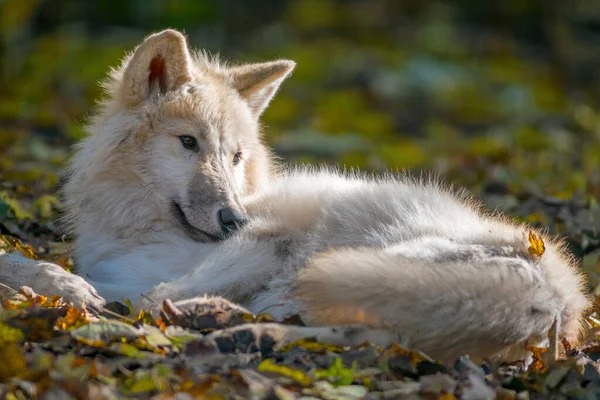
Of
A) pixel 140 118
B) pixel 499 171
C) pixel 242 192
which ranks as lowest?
pixel 499 171

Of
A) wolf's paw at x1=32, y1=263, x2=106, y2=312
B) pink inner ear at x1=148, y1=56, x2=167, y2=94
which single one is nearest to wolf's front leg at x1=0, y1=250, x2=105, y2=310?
wolf's paw at x1=32, y1=263, x2=106, y2=312

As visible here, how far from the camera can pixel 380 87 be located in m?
13.6

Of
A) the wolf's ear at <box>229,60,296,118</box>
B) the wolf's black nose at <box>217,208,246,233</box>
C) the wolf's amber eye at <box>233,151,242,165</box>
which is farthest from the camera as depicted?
the wolf's ear at <box>229,60,296,118</box>

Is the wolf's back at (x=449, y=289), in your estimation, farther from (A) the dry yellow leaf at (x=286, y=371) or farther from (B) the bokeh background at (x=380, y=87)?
(B) the bokeh background at (x=380, y=87)

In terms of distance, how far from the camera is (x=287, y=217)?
4.74m

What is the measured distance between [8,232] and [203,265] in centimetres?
167

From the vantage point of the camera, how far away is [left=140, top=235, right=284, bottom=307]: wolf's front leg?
4.29 meters

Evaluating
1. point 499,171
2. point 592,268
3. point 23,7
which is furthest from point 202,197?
point 23,7

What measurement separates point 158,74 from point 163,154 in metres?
0.48

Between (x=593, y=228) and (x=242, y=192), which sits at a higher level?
(x=242, y=192)

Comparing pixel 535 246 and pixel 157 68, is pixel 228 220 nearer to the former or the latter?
pixel 157 68

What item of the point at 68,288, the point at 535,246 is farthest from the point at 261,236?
the point at 535,246

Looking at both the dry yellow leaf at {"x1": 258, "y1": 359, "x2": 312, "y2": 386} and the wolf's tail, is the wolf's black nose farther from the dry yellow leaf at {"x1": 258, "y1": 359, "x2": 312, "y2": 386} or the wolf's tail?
the dry yellow leaf at {"x1": 258, "y1": 359, "x2": 312, "y2": 386}

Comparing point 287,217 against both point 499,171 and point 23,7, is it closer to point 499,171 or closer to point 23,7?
point 499,171
